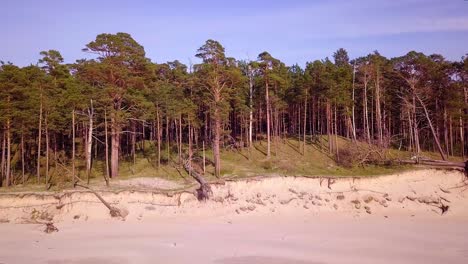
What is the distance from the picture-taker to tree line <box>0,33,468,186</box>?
34188mm

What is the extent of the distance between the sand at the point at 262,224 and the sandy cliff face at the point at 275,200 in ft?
0.18

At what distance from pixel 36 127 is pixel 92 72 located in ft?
20.4

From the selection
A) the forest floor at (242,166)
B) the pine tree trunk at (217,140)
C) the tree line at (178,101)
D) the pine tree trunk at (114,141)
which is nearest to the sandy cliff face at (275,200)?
the forest floor at (242,166)

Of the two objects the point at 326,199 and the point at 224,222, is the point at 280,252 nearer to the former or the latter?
the point at 224,222

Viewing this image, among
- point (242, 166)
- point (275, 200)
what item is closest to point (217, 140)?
point (242, 166)

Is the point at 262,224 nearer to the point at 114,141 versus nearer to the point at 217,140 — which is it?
the point at 217,140

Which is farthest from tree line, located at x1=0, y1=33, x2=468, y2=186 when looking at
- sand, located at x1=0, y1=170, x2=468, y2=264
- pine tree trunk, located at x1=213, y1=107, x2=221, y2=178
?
sand, located at x1=0, y1=170, x2=468, y2=264

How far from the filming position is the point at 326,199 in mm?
25781

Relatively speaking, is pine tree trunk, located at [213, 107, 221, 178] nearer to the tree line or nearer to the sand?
the tree line

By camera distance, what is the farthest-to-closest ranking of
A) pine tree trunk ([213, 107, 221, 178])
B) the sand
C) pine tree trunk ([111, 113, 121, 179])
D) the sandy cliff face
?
1. pine tree trunk ([111, 113, 121, 179])
2. pine tree trunk ([213, 107, 221, 178])
3. the sandy cliff face
4. the sand

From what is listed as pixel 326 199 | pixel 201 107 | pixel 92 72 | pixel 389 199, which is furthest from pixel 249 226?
pixel 201 107

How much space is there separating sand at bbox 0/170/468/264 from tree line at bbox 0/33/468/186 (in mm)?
5845

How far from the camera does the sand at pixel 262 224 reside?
15914mm

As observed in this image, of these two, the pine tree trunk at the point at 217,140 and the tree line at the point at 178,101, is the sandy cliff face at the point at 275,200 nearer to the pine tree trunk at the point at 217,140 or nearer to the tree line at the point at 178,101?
the tree line at the point at 178,101
